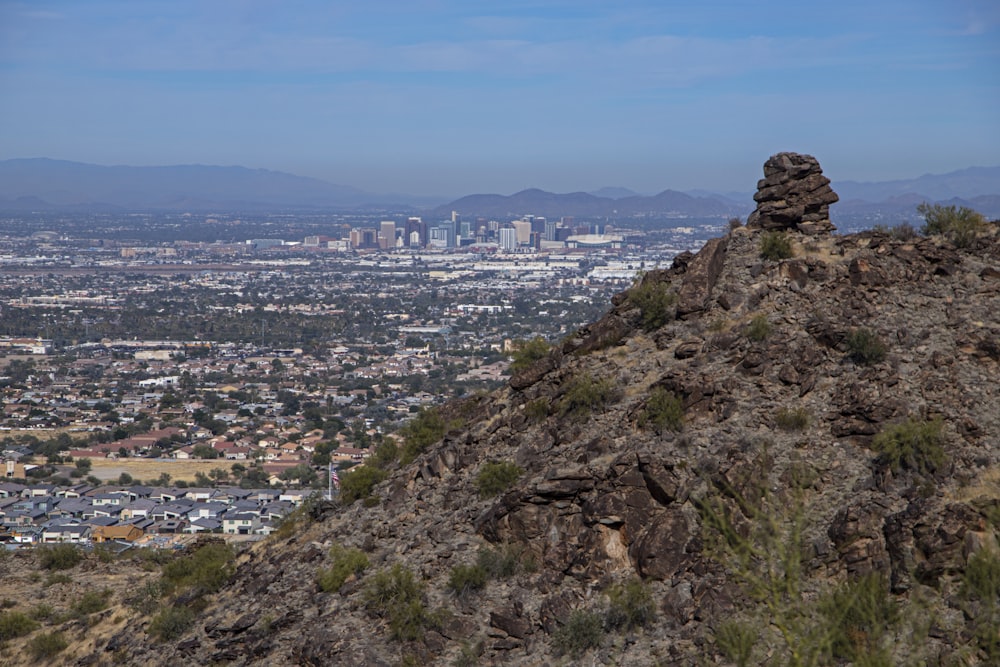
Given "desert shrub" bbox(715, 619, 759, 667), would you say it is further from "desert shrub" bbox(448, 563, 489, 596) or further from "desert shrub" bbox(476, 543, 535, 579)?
"desert shrub" bbox(448, 563, 489, 596)

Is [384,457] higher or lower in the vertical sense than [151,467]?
higher

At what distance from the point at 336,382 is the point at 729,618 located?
7761 cm

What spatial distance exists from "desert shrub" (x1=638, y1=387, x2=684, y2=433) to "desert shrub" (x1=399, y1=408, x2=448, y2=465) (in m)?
6.42

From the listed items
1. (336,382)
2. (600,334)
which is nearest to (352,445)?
(336,382)

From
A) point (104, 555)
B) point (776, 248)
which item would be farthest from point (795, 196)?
point (104, 555)

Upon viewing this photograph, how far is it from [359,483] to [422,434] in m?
2.20

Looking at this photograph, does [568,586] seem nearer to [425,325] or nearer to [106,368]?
[106,368]

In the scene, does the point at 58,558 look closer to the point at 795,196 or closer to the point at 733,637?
the point at 795,196

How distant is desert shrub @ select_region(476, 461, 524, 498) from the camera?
17797 millimetres

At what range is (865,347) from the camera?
17594mm

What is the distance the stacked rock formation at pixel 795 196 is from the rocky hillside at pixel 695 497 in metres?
0.36

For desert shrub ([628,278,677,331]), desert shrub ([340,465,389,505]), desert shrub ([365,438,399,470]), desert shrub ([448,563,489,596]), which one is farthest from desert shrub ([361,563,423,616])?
desert shrub ([628,278,677,331])

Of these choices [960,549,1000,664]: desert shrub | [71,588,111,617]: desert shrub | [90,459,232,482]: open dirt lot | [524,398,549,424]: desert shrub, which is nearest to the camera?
[960,549,1000,664]: desert shrub

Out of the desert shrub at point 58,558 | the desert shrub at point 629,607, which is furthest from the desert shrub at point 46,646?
the desert shrub at point 629,607
